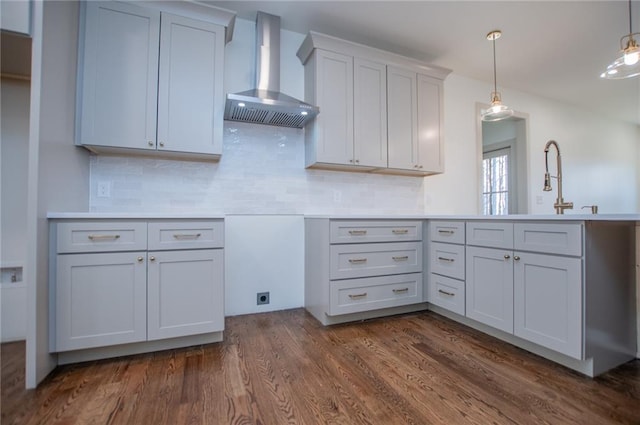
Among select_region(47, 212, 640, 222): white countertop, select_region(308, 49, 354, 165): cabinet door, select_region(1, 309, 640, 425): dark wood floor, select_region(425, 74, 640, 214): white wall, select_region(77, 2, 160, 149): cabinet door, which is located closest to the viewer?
select_region(1, 309, 640, 425): dark wood floor

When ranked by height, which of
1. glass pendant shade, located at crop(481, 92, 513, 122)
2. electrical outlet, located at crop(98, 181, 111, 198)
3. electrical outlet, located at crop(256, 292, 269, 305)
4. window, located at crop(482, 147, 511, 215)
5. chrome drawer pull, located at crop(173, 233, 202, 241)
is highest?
glass pendant shade, located at crop(481, 92, 513, 122)

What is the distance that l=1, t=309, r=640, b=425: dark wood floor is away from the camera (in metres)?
1.23

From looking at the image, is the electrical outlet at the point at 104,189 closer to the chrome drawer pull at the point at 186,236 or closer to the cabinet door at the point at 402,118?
the chrome drawer pull at the point at 186,236

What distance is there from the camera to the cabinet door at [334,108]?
248 cm

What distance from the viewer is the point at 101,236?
1640 mm

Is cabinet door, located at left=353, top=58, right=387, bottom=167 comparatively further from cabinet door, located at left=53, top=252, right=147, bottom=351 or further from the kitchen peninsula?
cabinet door, located at left=53, top=252, right=147, bottom=351

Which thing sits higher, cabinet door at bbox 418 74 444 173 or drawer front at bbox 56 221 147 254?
cabinet door at bbox 418 74 444 173

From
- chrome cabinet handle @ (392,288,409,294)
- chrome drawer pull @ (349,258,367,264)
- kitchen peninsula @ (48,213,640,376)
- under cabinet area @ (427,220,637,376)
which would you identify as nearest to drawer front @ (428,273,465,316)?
kitchen peninsula @ (48,213,640,376)

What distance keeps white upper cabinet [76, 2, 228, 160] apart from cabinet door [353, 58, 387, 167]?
1.17 meters

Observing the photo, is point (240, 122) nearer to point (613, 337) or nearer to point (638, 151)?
point (613, 337)

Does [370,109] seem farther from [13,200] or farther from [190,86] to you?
[13,200]

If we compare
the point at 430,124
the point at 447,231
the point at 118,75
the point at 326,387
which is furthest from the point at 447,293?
the point at 118,75

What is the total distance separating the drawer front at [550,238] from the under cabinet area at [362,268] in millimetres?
831

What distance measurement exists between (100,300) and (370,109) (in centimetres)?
246
